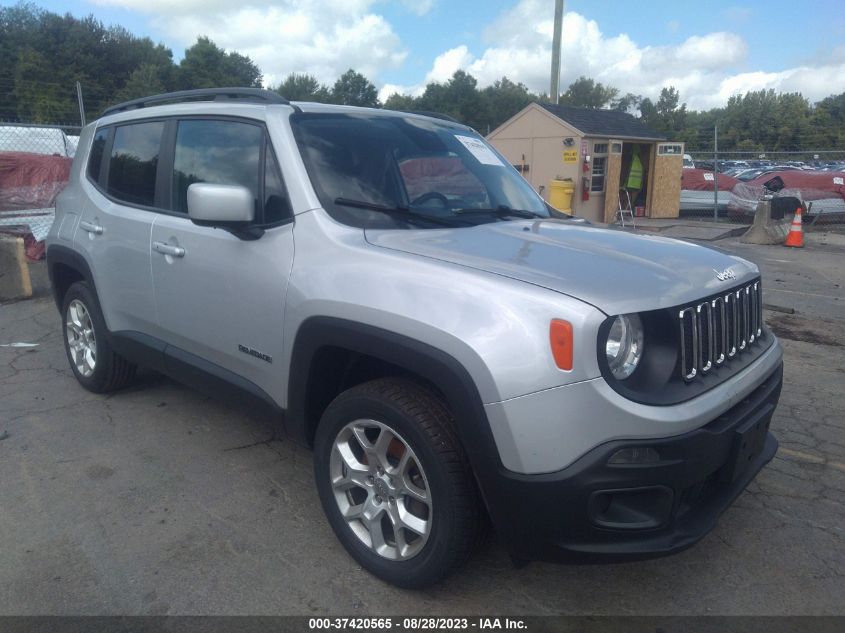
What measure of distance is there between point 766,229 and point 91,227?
12380 millimetres

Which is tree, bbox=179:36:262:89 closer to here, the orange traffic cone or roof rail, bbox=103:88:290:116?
the orange traffic cone

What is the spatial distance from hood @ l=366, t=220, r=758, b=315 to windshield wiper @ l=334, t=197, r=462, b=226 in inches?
5.6

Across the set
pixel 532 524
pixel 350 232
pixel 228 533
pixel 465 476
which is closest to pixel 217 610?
pixel 228 533

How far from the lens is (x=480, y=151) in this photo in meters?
4.06

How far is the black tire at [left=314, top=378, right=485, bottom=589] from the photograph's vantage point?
246 centimetres

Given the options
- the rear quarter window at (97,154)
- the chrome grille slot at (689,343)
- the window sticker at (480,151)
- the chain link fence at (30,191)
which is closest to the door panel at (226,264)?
the rear quarter window at (97,154)

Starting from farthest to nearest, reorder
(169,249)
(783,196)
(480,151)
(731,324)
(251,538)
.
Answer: (783,196)
(480,151)
(169,249)
(251,538)
(731,324)

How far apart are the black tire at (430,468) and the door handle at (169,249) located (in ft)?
4.46

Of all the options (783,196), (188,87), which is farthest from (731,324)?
(188,87)

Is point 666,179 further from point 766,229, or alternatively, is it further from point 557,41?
point 557,41

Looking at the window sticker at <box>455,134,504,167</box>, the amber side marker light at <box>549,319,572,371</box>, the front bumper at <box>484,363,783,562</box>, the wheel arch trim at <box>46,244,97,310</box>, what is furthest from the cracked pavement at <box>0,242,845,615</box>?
the window sticker at <box>455,134,504,167</box>

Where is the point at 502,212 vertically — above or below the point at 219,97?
below

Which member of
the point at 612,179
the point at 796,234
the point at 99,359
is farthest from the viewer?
the point at 612,179

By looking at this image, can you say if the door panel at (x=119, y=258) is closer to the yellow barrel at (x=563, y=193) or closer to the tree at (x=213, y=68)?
the yellow barrel at (x=563, y=193)
